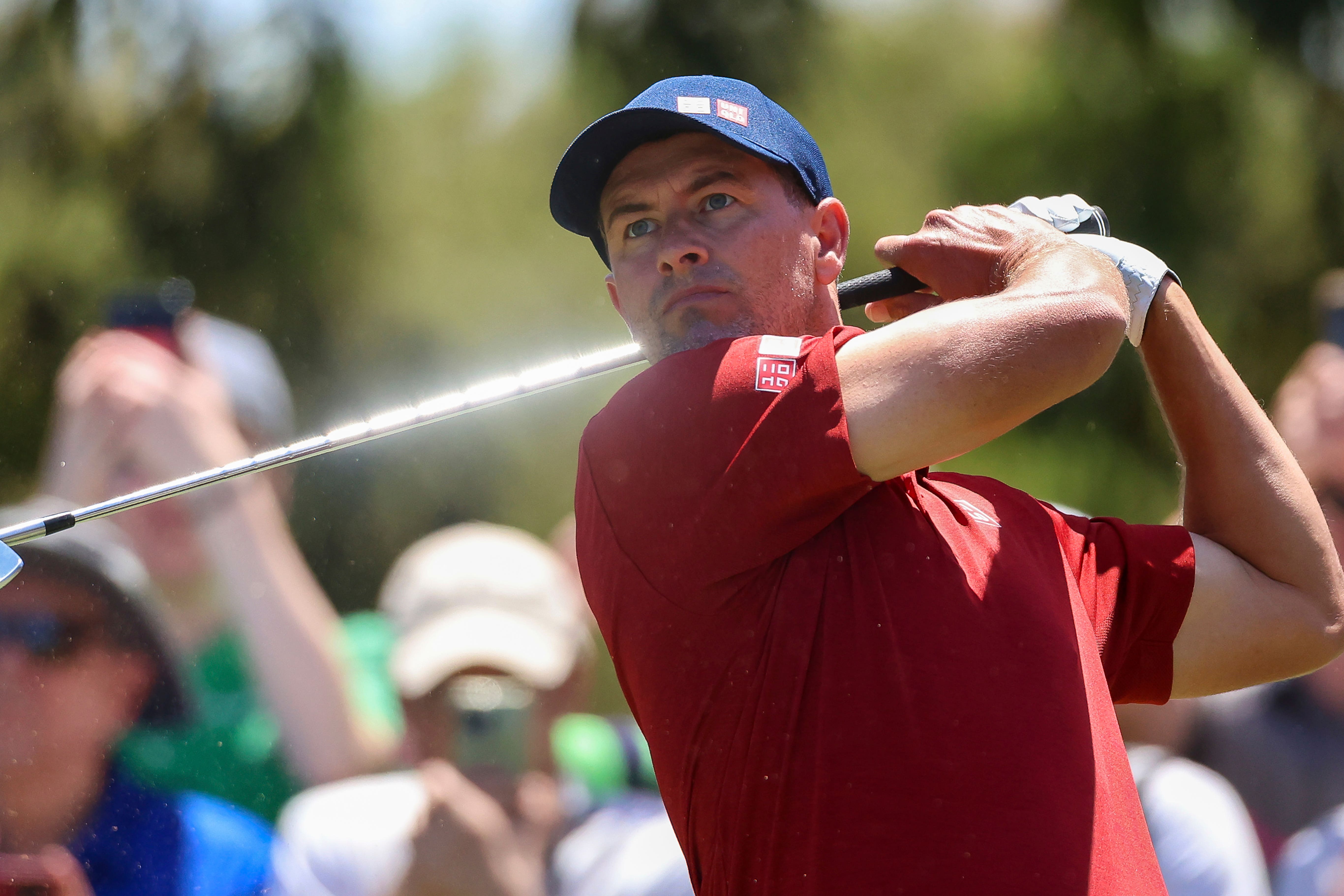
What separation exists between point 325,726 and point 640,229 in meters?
1.33

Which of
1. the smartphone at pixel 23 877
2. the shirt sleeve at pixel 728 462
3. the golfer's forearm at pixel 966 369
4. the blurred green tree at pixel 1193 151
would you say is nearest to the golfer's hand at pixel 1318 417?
the golfer's forearm at pixel 966 369

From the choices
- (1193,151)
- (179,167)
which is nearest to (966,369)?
(179,167)

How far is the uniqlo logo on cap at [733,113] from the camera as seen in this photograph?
1384 millimetres

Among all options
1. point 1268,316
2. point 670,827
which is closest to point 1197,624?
point 670,827

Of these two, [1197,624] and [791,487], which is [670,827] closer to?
[1197,624]

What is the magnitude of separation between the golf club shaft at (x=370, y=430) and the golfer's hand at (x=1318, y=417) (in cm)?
189

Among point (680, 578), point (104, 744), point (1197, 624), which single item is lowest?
point (1197, 624)

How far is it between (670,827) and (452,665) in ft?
1.65

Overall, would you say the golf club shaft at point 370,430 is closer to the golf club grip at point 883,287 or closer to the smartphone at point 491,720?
the golf club grip at point 883,287

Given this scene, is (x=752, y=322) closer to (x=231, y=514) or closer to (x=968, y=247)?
(x=968, y=247)

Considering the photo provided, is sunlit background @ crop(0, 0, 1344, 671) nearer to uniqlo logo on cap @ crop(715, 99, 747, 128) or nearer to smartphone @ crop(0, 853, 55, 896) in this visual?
smartphone @ crop(0, 853, 55, 896)

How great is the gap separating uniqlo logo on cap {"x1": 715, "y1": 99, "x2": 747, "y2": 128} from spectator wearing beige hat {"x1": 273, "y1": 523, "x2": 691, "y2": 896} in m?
1.25

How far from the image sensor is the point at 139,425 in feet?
8.63

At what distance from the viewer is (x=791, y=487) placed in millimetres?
1095
